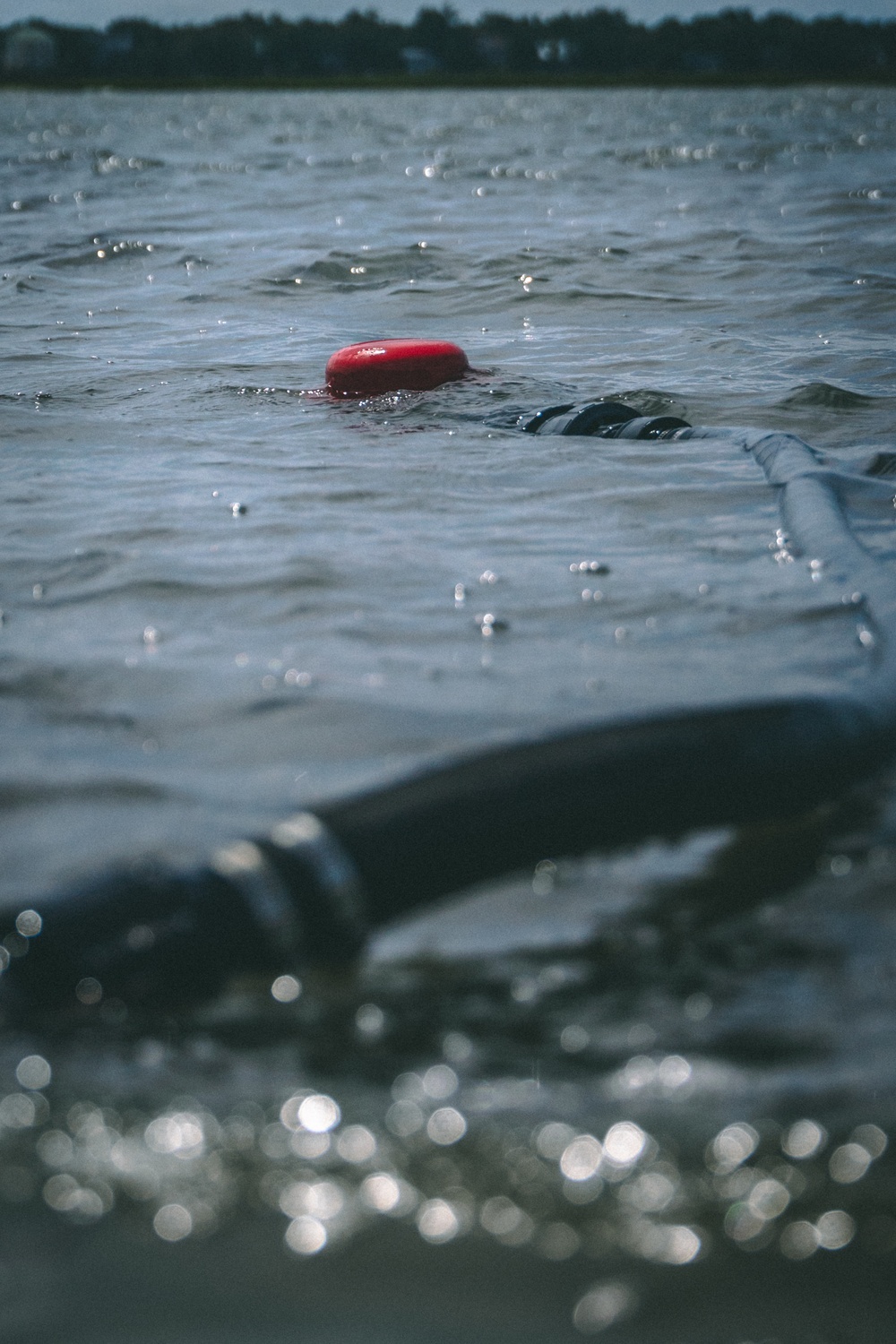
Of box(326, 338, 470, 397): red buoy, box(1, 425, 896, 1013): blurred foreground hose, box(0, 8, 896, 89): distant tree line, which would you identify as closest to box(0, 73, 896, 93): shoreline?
box(0, 8, 896, 89): distant tree line

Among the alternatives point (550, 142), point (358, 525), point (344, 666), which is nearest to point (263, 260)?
point (358, 525)

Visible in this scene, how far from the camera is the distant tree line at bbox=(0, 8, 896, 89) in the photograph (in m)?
102

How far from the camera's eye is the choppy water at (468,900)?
4.94 feet

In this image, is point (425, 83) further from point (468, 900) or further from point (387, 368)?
point (468, 900)

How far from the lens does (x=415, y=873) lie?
2.21 meters

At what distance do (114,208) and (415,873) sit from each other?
18.3 m

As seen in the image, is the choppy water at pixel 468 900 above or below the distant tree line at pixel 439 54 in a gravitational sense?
below

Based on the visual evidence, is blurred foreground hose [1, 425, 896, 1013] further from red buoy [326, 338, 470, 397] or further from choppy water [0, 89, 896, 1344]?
red buoy [326, 338, 470, 397]

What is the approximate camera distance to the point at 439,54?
4547 inches

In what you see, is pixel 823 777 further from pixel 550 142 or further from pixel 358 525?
pixel 550 142

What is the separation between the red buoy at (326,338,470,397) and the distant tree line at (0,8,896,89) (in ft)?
334

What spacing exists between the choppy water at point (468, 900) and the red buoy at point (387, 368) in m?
0.19

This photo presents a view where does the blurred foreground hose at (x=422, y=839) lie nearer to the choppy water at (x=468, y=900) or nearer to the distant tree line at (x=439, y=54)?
the choppy water at (x=468, y=900)

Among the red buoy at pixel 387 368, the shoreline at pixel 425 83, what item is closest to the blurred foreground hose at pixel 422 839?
the red buoy at pixel 387 368
